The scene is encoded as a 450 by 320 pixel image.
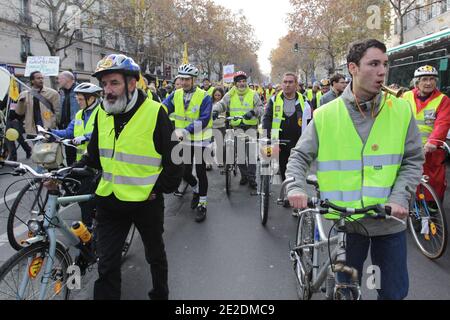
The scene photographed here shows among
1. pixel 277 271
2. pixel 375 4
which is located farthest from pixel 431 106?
pixel 375 4

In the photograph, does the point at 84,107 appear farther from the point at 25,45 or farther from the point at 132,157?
the point at 25,45

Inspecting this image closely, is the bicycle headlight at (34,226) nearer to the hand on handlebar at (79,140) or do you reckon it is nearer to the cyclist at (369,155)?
the hand on handlebar at (79,140)

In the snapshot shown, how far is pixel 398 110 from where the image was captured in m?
2.31

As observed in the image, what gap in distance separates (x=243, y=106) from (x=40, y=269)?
5.28m

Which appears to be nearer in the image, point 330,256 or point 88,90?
point 330,256

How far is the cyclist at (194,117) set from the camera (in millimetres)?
5531

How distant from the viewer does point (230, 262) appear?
4.20 m

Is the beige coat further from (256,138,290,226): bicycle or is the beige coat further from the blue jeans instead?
the blue jeans

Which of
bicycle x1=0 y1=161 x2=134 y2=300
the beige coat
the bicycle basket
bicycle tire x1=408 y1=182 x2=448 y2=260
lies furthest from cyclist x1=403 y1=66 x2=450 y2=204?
the beige coat

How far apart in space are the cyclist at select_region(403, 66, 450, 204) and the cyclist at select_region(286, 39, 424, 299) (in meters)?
2.45

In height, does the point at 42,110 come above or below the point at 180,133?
above

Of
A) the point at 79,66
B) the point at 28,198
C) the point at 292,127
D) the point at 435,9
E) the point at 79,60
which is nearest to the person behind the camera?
the point at 28,198

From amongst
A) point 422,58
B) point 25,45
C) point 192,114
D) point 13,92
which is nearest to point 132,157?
point 192,114
